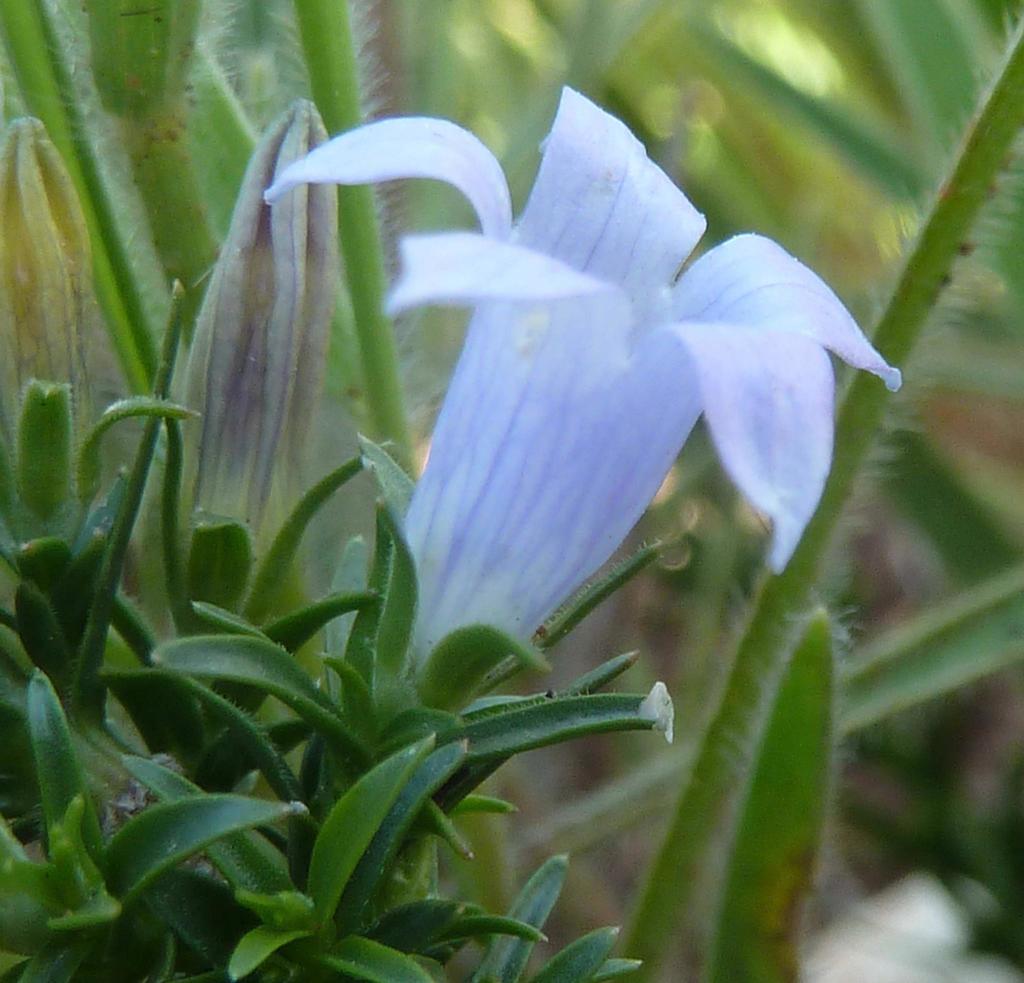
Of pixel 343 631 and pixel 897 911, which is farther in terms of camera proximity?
pixel 897 911

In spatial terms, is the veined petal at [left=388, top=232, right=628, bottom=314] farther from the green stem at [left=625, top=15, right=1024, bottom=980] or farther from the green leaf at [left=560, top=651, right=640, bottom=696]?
the green stem at [left=625, top=15, right=1024, bottom=980]

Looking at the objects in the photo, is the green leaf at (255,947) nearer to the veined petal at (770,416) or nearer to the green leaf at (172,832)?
the green leaf at (172,832)

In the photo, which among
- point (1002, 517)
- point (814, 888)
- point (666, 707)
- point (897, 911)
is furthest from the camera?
point (897, 911)

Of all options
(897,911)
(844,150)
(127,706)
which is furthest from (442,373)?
(897,911)

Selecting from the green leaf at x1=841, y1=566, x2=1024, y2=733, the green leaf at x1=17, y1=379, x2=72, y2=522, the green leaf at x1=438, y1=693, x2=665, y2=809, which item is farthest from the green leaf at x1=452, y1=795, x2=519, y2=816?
the green leaf at x1=841, y1=566, x2=1024, y2=733

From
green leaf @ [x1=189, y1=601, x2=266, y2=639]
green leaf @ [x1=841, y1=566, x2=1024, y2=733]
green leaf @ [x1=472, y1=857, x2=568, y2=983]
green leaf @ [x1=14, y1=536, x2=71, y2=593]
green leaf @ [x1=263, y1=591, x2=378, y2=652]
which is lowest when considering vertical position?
green leaf @ [x1=841, y1=566, x2=1024, y2=733]

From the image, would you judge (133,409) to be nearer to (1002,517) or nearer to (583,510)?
(583,510)

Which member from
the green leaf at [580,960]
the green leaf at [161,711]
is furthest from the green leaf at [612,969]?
the green leaf at [161,711]

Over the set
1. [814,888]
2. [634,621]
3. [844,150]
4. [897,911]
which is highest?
[844,150]
